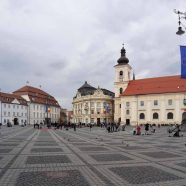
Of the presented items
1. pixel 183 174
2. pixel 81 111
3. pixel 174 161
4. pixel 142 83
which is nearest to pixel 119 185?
pixel 183 174

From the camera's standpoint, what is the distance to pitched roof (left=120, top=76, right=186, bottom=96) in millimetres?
82938

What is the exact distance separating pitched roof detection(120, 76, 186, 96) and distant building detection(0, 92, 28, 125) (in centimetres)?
3782

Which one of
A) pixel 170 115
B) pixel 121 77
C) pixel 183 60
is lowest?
pixel 170 115

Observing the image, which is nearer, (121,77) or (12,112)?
(121,77)

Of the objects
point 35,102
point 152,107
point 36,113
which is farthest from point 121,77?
point 36,113

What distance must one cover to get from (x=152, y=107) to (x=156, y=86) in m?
6.82

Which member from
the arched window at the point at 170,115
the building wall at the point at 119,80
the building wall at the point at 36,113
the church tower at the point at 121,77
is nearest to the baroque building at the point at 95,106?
the building wall at the point at 119,80

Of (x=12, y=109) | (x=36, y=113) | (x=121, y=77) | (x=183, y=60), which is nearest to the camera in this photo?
(x=183, y=60)

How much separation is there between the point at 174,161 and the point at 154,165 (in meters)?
1.70

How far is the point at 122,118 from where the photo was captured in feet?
299

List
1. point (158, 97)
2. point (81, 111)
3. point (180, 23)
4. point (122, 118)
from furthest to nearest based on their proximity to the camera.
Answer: point (81, 111), point (122, 118), point (158, 97), point (180, 23)

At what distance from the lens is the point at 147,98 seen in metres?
86.6

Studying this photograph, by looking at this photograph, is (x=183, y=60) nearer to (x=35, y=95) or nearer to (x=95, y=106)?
(x=95, y=106)

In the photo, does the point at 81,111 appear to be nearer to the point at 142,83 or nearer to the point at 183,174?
the point at 142,83
